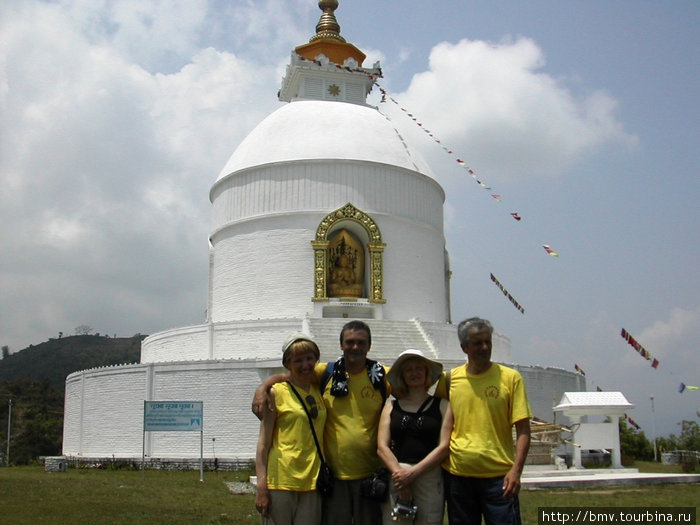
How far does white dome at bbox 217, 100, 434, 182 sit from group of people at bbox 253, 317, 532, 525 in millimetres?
18013

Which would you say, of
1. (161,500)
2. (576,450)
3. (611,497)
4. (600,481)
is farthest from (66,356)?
(611,497)

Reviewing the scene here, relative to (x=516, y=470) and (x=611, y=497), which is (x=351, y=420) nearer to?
(x=516, y=470)

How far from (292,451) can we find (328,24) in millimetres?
25466

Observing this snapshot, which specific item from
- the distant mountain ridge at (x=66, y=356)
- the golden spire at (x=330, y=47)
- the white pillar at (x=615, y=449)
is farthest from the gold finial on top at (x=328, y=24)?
the distant mountain ridge at (x=66, y=356)

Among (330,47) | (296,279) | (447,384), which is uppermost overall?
(330,47)

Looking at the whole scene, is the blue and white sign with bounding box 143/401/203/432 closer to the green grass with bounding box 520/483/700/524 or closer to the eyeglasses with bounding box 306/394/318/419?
the green grass with bounding box 520/483/700/524

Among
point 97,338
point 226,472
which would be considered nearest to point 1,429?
point 226,472

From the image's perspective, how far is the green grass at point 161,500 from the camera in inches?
364

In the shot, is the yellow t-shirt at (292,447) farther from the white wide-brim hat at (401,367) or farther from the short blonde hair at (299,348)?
the white wide-brim hat at (401,367)

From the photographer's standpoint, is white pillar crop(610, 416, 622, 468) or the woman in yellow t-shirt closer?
the woman in yellow t-shirt

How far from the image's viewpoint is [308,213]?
22297 mm

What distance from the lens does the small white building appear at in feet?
55.3

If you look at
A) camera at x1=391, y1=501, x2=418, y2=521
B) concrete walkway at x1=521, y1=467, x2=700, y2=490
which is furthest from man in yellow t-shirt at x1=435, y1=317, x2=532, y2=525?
concrete walkway at x1=521, y1=467, x2=700, y2=490

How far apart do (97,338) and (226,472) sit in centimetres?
8475
